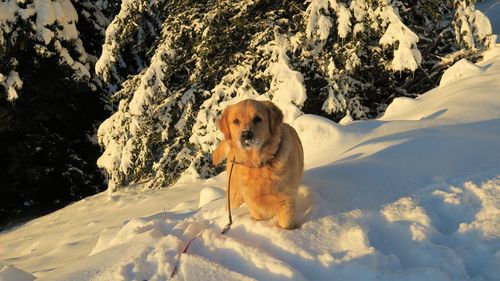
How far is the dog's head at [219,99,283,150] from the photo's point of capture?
103 inches

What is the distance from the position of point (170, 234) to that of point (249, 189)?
61 cm

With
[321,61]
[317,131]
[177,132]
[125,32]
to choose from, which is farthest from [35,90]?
[317,131]

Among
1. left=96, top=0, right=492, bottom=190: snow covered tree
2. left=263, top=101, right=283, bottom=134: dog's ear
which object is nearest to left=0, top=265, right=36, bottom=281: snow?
left=263, top=101, right=283, bottom=134: dog's ear

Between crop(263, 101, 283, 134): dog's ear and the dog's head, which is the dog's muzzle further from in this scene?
crop(263, 101, 283, 134): dog's ear

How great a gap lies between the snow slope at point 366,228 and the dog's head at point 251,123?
55cm

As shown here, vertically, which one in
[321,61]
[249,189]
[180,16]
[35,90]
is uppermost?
[180,16]

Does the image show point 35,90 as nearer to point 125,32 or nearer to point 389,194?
point 125,32

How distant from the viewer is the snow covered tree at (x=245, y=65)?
21.1ft

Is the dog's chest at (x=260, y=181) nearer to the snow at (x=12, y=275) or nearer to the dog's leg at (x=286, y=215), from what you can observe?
the dog's leg at (x=286, y=215)

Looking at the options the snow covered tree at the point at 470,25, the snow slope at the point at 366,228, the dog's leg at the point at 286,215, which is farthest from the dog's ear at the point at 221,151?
the snow covered tree at the point at 470,25

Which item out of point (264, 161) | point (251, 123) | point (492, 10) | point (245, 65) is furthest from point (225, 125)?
point (492, 10)

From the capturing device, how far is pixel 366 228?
96.0 inches

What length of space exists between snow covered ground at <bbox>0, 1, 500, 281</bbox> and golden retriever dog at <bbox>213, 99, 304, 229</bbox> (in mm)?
135

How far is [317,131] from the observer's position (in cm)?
486
